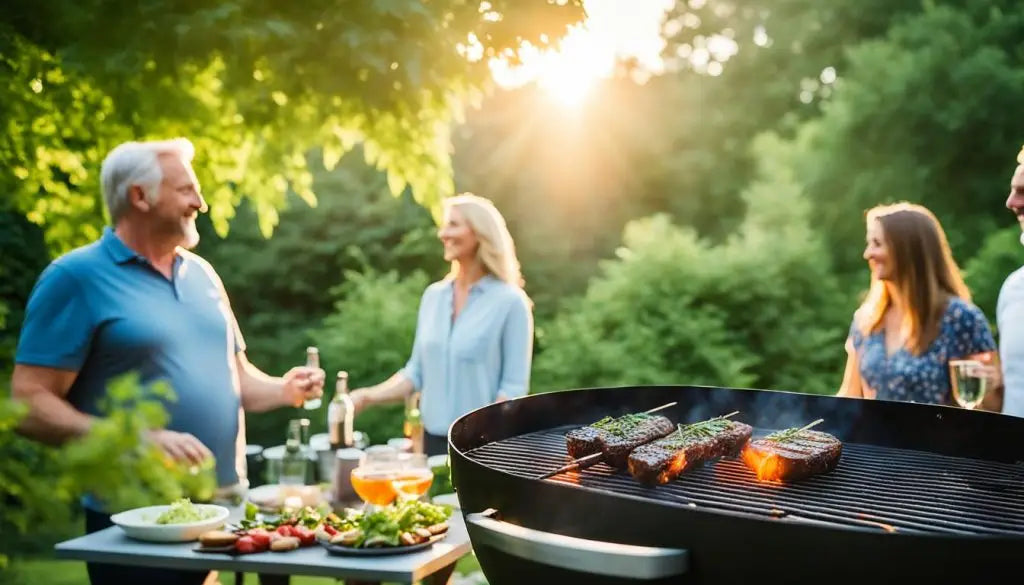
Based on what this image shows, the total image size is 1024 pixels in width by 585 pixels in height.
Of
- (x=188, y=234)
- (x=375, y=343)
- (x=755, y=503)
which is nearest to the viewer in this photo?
(x=755, y=503)

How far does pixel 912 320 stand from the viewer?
4.35 m

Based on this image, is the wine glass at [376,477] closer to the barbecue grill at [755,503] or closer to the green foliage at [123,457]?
the barbecue grill at [755,503]

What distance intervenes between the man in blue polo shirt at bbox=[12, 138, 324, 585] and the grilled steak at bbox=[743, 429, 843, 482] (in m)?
1.69

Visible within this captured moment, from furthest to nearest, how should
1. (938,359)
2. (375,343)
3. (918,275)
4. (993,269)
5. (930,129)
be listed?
(930,129) → (375,343) → (993,269) → (918,275) → (938,359)

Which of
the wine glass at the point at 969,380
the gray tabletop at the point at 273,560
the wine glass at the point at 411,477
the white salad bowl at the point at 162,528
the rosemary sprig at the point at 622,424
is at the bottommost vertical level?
the gray tabletop at the point at 273,560

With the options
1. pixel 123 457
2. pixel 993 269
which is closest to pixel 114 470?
pixel 123 457

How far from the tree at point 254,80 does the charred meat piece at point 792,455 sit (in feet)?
7.15

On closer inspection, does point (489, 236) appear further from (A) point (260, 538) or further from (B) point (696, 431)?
(A) point (260, 538)

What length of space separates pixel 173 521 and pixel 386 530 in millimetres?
648

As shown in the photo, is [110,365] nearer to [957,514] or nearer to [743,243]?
[957,514]

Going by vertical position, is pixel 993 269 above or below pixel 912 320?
above

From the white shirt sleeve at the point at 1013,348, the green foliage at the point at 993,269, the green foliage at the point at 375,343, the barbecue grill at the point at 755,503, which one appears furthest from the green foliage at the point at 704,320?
the barbecue grill at the point at 755,503

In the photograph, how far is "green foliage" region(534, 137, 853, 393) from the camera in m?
8.84

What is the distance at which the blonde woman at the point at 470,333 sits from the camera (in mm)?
4836
